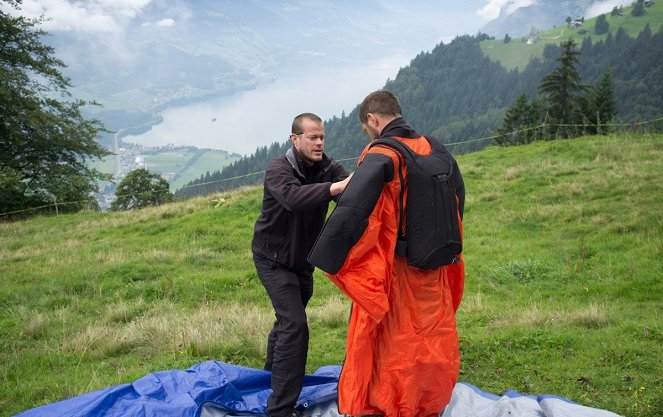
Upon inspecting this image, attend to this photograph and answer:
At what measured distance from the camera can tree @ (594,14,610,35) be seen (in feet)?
541

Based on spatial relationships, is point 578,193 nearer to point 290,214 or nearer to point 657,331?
point 657,331

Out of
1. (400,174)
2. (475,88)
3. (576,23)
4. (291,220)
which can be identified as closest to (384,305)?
(400,174)

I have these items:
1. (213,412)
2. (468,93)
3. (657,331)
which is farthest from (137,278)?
(468,93)

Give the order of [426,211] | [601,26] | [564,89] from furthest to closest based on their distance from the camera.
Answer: [601,26] → [564,89] → [426,211]

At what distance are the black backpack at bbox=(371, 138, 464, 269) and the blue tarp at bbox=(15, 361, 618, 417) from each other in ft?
4.66

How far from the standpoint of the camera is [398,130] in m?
3.65

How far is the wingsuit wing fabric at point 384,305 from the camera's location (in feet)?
11.1

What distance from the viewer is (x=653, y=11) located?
17150 cm

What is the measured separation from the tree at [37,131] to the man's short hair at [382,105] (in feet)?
65.9

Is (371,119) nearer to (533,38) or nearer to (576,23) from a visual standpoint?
(576,23)

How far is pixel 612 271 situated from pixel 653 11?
202370mm

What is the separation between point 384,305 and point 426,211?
0.68 meters

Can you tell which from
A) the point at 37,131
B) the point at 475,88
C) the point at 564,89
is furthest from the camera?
the point at 475,88

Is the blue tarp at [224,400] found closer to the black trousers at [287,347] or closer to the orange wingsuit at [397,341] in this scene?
the black trousers at [287,347]
